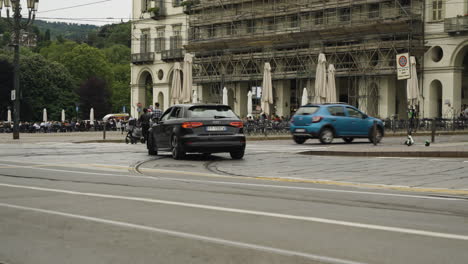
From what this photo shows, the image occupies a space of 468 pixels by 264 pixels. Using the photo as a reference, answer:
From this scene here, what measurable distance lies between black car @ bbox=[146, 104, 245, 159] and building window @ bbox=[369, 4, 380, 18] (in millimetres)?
41782

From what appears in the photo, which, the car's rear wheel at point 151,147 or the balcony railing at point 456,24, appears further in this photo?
the balcony railing at point 456,24

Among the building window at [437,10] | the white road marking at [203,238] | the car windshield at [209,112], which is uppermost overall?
the building window at [437,10]

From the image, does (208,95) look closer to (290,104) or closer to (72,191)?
(290,104)

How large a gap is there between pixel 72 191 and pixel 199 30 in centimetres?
6574

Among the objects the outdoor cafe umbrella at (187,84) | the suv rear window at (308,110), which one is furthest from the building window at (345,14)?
the suv rear window at (308,110)

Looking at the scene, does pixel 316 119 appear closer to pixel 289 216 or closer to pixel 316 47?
pixel 289 216

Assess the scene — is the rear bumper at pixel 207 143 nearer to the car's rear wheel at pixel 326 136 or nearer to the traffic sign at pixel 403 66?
the traffic sign at pixel 403 66

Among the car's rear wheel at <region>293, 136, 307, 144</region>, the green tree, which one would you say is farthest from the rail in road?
the green tree

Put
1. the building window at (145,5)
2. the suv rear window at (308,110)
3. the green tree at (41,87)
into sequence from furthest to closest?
the green tree at (41,87), the building window at (145,5), the suv rear window at (308,110)

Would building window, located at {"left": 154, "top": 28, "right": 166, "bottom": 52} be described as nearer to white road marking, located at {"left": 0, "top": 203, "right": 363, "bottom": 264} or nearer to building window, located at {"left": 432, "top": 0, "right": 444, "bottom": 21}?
building window, located at {"left": 432, "top": 0, "right": 444, "bottom": 21}

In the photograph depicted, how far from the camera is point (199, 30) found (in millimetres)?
74875

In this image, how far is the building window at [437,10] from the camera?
55.5m

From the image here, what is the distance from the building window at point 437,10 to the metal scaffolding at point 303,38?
1.09 metres

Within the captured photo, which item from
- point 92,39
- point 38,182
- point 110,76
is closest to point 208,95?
point 110,76
